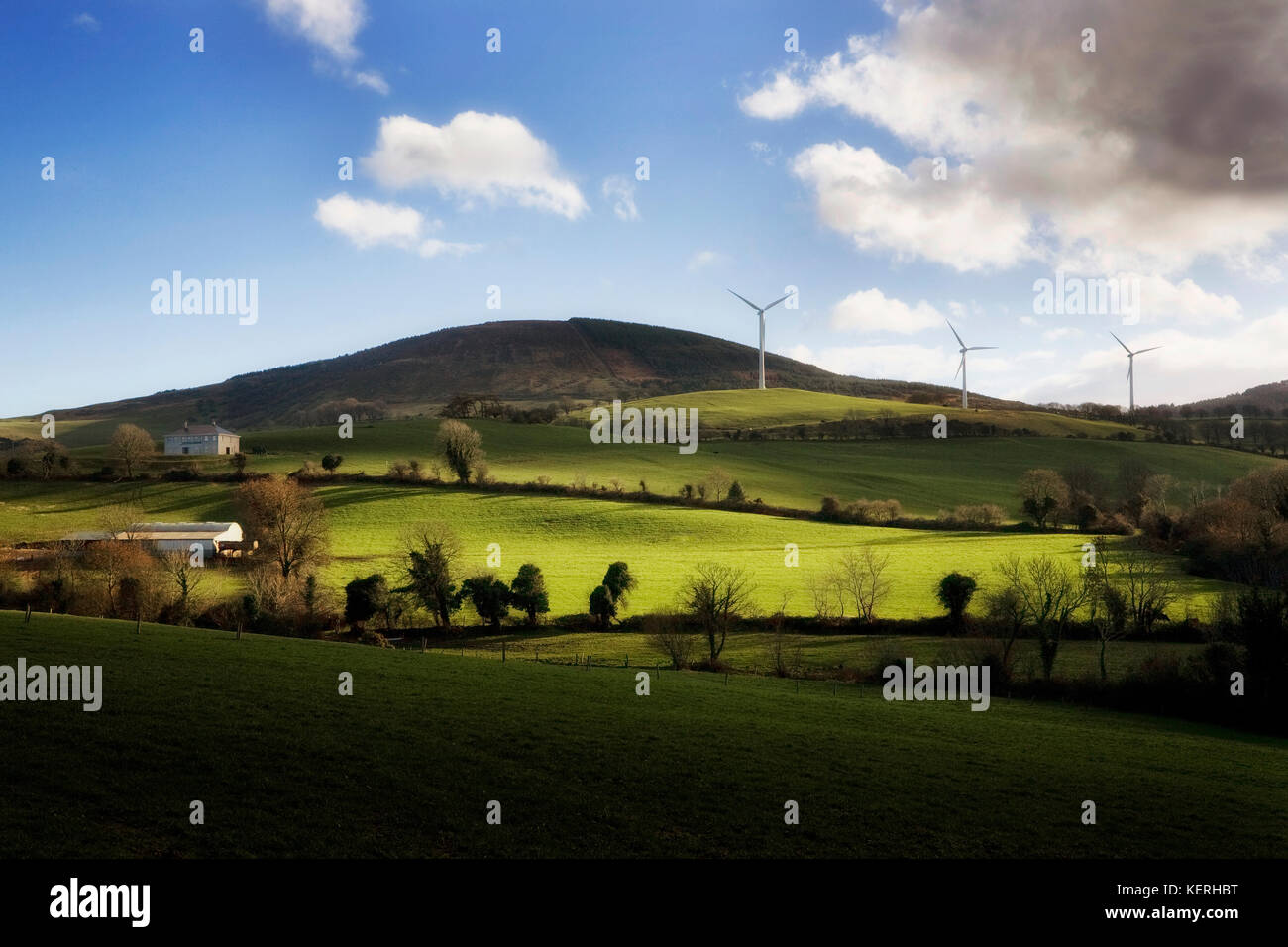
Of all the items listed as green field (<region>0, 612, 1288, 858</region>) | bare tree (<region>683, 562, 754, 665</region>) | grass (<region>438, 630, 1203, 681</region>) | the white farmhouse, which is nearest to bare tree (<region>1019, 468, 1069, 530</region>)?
grass (<region>438, 630, 1203, 681</region>)

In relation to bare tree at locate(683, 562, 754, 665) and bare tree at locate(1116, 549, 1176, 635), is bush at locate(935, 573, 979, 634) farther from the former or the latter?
bare tree at locate(683, 562, 754, 665)

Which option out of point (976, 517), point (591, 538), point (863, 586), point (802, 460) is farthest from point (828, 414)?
point (863, 586)

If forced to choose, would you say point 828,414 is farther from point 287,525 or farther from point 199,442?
point 287,525

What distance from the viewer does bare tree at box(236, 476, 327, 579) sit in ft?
209

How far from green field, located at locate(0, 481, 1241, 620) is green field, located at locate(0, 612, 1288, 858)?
28.1 meters

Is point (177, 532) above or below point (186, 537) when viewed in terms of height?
above

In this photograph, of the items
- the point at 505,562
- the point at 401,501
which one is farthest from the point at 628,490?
the point at 505,562

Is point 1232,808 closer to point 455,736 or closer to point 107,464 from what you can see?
point 455,736

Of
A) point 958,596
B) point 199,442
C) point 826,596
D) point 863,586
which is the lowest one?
point 826,596

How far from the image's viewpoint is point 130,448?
10031 cm

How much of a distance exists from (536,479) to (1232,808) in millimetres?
84162

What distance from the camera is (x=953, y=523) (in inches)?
3570

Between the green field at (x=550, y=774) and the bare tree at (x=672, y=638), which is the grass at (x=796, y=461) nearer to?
the bare tree at (x=672, y=638)

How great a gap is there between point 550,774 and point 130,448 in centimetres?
10010
